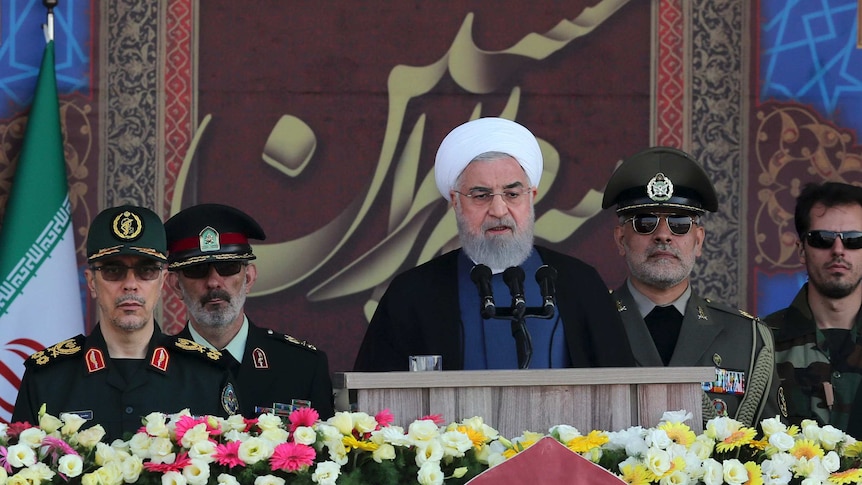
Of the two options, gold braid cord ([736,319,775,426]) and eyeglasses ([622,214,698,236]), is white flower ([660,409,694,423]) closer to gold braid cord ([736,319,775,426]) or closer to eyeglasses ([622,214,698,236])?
gold braid cord ([736,319,775,426])

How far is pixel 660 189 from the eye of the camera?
4.30 m

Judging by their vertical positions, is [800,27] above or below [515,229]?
above

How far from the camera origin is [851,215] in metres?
4.57

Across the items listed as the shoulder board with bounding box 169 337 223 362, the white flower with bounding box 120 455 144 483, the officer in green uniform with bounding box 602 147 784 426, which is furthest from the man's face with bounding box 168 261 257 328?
the white flower with bounding box 120 455 144 483

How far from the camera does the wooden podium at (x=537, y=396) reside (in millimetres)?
2904

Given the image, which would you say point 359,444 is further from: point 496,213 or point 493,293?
point 496,213

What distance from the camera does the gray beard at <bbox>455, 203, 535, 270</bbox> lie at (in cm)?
374

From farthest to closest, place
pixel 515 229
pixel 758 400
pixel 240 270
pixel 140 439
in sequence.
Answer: pixel 240 270
pixel 758 400
pixel 515 229
pixel 140 439

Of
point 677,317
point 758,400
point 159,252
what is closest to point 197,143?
point 159,252

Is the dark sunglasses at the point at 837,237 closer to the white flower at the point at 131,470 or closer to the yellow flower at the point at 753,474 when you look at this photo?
the yellow flower at the point at 753,474

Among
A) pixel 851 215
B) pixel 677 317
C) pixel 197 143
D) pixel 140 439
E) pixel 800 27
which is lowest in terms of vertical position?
pixel 140 439

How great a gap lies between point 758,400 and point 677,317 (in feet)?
1.36

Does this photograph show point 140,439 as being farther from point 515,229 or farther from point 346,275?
point 346,275

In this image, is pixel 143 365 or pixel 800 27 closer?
pixel 143 365
